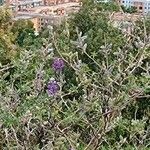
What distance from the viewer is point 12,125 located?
1566 mm

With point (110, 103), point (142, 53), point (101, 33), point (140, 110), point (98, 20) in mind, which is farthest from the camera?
point (98, 20)

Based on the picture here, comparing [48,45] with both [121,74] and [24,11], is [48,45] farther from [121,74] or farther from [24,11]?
[24,11]

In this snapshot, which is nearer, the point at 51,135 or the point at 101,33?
the point at 51,135

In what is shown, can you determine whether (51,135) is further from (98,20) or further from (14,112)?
(98,20)

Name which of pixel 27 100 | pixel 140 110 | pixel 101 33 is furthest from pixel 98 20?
pixel 27 100

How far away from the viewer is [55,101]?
1654 millimetres

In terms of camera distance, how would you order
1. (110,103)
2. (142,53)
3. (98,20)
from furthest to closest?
1. (98,20)
2. (142,53)
3. (110,103)

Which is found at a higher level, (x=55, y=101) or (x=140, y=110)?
(x=55, y=101)

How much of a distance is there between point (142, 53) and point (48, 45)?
0.27 metres

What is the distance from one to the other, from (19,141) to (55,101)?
190 mm

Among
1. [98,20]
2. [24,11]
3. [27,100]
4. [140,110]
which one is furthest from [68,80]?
[24,11]

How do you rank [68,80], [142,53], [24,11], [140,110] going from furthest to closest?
1. [24,11]
2. [68,80]
3. [140,110]
4. [142,53]

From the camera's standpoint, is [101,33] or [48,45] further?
[101,33]

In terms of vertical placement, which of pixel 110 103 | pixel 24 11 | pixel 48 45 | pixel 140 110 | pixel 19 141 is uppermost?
pixel 48 45
